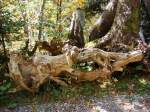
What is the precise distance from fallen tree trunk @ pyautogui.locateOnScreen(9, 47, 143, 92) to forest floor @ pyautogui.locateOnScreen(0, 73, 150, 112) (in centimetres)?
30

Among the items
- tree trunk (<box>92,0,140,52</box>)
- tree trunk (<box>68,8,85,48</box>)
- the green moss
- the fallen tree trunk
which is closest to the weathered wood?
tree trunk (<box>68,8,85,48</box>)

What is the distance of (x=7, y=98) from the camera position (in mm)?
8594

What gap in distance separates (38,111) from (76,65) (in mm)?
2219

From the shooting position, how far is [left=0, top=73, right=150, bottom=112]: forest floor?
8.20 m

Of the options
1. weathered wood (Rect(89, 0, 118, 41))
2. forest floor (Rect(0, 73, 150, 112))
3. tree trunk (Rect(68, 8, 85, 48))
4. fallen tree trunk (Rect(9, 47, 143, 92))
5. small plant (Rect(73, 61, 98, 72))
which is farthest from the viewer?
weathered wood (Rect(89, 0, 118, 41))

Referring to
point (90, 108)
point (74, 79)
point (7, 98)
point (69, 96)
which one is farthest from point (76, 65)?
point (7, 98)

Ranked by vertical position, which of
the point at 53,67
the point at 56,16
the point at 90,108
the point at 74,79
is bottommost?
the point at 90,108

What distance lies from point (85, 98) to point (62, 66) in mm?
1218

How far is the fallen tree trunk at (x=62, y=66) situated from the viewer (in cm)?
839

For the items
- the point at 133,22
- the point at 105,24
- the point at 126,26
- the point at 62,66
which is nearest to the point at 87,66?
the point at 62,66

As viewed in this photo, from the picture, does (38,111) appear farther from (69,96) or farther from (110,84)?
(110,84)

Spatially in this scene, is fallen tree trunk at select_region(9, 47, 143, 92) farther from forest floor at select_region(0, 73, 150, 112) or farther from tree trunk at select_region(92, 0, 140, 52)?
tree trunk at select_region(92, 0, 140, 52)

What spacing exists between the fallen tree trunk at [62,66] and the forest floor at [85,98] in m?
0.30

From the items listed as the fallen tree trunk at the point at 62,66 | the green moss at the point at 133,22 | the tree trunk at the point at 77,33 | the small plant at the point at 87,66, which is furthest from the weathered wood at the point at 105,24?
the fallen tree trunk at the point at 62,66
